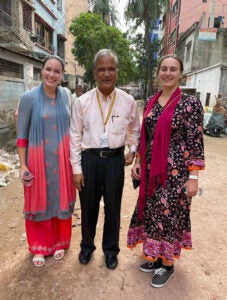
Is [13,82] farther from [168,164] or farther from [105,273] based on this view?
[168,164]

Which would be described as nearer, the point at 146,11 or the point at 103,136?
the point at 103,136

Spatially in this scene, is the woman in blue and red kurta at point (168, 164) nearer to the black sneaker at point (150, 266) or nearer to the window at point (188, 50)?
the black sneaker at point (150, 266)

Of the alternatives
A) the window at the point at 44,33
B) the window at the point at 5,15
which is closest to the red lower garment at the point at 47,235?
the window at the point at 5,15

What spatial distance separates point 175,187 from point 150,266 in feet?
2.87

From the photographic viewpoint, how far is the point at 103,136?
6.86 ft

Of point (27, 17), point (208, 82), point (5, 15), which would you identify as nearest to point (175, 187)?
point (5, 15)

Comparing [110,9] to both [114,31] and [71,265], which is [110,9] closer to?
[114,31]

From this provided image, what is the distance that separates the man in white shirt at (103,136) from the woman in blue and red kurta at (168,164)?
0.18 meters

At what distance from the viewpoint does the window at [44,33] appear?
1538cm

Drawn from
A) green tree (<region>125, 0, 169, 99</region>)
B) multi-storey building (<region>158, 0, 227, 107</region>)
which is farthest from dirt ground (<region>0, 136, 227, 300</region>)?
green tree (<region>125, 0, 169, 99</region>)

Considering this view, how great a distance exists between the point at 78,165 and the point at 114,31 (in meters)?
19.0

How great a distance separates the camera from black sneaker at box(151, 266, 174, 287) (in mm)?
2193

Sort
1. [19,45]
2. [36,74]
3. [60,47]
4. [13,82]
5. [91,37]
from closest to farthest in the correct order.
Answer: [13,82] → [19,45] → [36,74] → [91,37] → [60,47]

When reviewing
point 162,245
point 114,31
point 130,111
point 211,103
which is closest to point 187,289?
point 162,245
